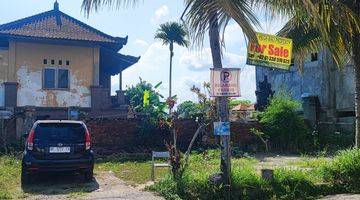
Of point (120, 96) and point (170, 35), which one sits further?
point (170, 35)

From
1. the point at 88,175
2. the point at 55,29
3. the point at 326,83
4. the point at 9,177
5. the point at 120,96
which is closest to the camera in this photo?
the point at 88,175

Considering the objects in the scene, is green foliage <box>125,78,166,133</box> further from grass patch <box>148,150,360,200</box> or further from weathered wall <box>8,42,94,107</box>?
grass patch <box>148,150,360,200</box>

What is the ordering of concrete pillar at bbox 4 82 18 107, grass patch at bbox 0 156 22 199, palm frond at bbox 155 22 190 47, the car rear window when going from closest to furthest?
grass patch at bbox 0 156 22 199
the car rear window
concrete pillar at bbox 4 82 18 107
palm frond at bbox 155 22 190 47

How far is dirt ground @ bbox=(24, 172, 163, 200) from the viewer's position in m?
8.87

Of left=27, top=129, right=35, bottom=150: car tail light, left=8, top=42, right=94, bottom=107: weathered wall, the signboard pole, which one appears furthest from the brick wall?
the signboard pole

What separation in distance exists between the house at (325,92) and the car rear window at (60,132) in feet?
42.1

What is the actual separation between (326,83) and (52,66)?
45.1 feet

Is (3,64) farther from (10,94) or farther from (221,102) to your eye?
(221,102)

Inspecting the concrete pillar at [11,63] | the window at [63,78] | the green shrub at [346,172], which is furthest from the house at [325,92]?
the concrete pillar at [11,63]

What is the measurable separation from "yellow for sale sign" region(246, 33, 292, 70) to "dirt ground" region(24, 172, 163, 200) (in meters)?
4.63

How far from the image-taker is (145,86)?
91.9ft

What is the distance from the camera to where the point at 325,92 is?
22594 mm

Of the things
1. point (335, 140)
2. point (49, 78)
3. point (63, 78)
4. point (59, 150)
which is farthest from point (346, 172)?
point (49, 78)

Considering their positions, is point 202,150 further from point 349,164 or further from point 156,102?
point 349,164
